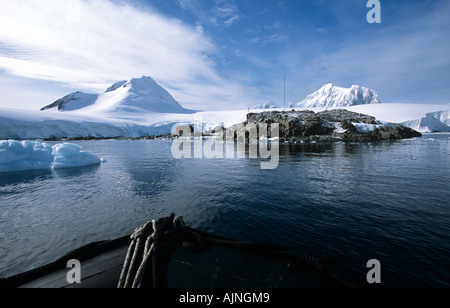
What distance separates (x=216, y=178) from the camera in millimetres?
12883

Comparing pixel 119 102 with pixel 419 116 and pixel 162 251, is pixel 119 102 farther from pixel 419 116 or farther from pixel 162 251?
pixel 419 116

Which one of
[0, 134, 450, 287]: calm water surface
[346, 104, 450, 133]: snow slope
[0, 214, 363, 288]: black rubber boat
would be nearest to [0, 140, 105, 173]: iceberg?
[0, 134, 450, 287]: calm water surface

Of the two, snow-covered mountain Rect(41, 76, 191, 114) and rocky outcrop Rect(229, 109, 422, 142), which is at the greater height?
snow-covered mountain Rect(41, 76, 191, 114)

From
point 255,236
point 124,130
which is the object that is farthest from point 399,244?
point 124,130

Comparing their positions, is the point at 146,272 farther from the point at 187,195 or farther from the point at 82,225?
the point at 187,195

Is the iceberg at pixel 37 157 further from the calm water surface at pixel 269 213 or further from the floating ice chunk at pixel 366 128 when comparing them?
the floating ice chunk at pixel 366 128

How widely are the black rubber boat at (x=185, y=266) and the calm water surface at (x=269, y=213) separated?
205cm

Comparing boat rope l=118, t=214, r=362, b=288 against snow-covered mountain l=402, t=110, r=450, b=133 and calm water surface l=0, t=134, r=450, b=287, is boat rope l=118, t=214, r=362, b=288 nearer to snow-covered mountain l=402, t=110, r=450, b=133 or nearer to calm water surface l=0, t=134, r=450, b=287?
calm water surface l=0, t=134, r=450, b=287

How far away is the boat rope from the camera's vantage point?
2826 millimetres

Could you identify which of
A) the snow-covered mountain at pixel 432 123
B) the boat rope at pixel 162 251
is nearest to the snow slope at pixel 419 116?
the snow-covered mountain at pixel 432 123

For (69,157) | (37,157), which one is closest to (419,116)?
(69,157)

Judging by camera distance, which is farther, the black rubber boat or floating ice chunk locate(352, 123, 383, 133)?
floating ice chunk locate(352, 123, 383, 133)

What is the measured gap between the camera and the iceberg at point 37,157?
15578 millimetres
